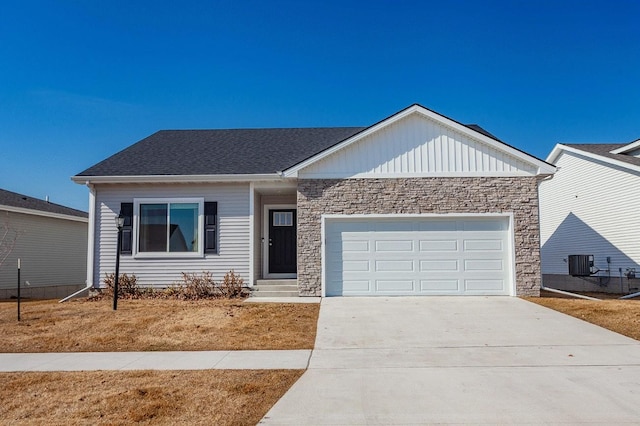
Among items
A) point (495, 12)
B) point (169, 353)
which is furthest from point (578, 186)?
point (169, 353)

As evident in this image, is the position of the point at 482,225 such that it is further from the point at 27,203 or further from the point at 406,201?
the point at 27,203

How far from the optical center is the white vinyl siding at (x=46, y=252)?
54.7 feet

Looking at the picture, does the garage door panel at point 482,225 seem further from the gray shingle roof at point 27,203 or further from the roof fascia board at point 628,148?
the gray shingle roof at point 27,203

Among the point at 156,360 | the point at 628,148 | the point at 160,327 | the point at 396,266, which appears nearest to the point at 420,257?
the point at 396,266

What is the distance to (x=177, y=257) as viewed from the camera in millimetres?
12969

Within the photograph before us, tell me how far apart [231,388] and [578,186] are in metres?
17.0

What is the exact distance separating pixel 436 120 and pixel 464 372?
26.0 ft

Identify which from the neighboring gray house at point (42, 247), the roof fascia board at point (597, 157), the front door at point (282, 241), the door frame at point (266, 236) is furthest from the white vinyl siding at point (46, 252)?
the roof fascia board at point (597, 157)

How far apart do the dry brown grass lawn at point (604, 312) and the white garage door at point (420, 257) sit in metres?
1.42

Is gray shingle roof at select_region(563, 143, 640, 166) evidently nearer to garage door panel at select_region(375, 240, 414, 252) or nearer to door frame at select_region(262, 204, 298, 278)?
garage door panel at select_region(375, 240, 414, 252)

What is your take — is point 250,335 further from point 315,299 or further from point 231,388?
point 315,299

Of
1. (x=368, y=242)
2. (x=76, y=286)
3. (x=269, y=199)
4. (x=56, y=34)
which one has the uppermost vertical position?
(x=56, y=34)

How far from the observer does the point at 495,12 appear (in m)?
13.8

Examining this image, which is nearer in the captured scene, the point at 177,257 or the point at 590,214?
Result: the point at 177,257
